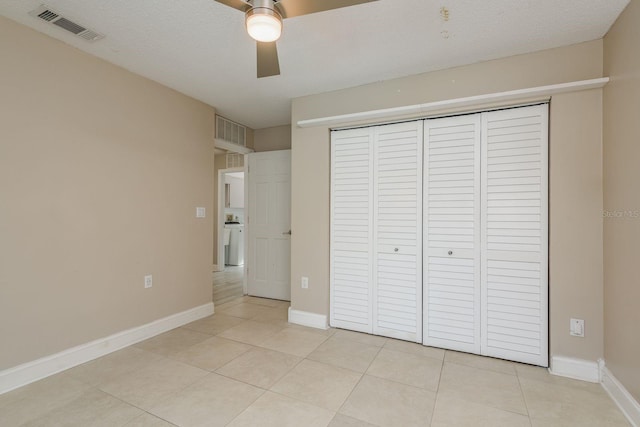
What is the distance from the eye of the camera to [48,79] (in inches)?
84.4

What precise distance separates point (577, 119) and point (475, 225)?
104 cm

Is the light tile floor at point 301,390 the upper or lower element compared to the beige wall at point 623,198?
lower

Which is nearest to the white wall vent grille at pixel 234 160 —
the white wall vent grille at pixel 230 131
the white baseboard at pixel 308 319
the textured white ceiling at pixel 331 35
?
the white wall vent grille at pixel 230 131

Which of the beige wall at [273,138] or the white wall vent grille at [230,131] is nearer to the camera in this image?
the white wall vent grille at [230,131]

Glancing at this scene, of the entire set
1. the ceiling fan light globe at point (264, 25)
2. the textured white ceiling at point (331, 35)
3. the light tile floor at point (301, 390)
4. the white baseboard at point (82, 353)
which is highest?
the textured white ceiling at point (331, 35)

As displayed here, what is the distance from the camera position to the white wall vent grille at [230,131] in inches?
152

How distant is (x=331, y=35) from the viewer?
211 centimetres

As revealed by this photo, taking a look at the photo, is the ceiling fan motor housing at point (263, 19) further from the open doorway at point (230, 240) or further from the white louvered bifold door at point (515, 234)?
the open doorway at point (230, 240)

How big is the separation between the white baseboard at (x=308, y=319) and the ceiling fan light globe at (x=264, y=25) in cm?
258

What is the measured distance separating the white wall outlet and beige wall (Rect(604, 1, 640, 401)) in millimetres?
131

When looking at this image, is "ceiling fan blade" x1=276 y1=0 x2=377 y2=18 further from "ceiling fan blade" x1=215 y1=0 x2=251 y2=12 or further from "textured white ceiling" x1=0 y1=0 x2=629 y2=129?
"textured white ceiling" x1=0 y1=0 x2=629 y2=129

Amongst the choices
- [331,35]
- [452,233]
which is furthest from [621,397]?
[331,35]

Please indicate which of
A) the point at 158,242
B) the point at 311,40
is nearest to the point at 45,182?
the point at 158,242

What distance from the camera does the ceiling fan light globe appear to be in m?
1.35
